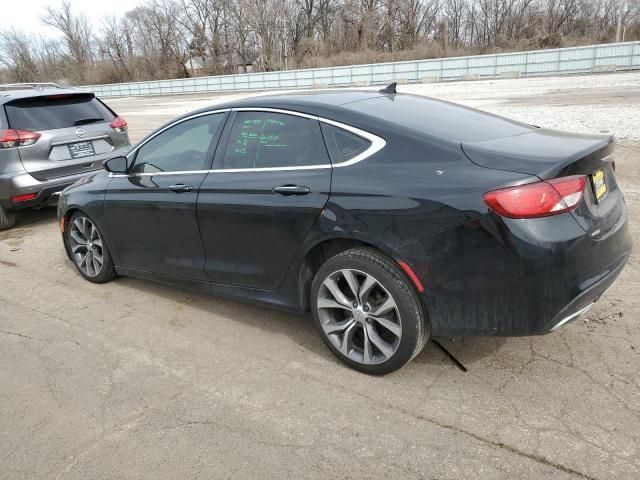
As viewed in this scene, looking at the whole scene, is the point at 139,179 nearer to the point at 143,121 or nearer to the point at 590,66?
the point at 143,121

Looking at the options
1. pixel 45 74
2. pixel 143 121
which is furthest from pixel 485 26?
pixel 45 74

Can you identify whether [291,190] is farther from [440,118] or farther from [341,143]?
[440,118]

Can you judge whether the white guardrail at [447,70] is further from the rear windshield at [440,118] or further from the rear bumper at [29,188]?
the rear windshield at [440,118]

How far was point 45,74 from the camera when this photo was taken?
78.1m

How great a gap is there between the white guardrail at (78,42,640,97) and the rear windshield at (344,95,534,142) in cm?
3156

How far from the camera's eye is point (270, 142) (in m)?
3.53

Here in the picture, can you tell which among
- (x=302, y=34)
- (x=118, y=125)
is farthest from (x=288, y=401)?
(x=302, y=34)

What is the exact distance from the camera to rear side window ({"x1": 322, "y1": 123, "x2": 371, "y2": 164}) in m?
3.14

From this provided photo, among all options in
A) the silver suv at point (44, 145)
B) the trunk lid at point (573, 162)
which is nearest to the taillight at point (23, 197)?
the silver suv at point (44, 145)

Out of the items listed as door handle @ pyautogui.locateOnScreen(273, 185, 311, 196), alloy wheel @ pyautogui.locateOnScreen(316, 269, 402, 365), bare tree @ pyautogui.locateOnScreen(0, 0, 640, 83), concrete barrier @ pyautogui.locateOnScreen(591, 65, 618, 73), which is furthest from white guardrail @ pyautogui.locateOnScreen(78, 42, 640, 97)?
alloy wheel @ pyautogui.locateOnScreen(316, 269, 402, 365)

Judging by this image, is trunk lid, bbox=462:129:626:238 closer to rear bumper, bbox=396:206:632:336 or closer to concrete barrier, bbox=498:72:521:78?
rear bumper, bbox=396:206:632:336

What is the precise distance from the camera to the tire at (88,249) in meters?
4.83

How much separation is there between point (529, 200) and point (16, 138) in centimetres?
623

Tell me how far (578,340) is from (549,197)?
1.28 meters
